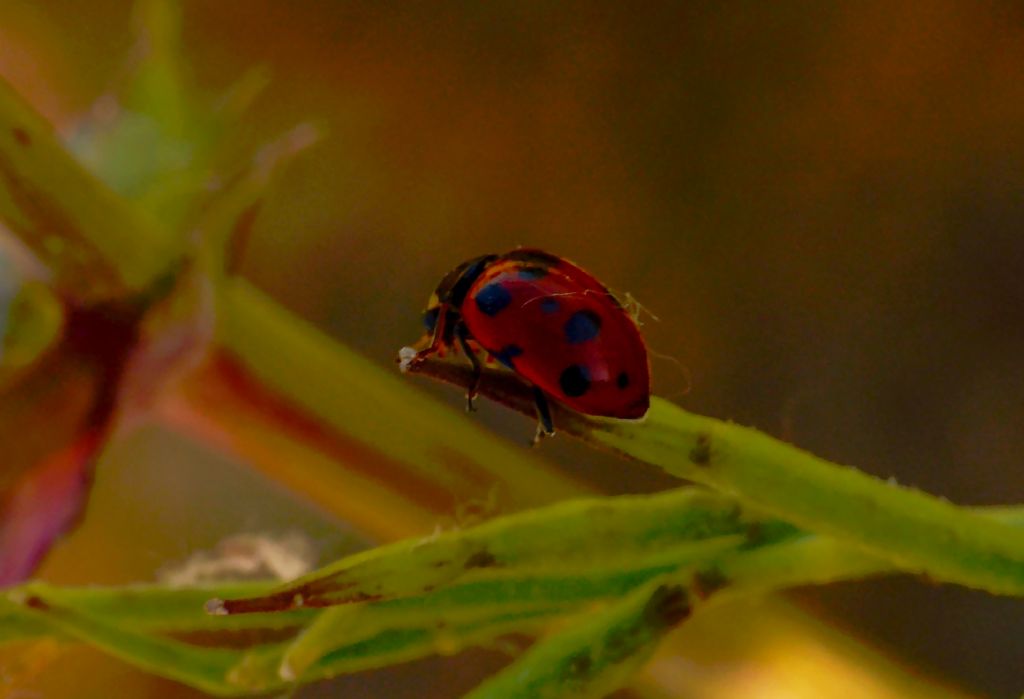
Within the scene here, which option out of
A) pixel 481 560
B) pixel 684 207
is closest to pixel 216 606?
pixel 481 560

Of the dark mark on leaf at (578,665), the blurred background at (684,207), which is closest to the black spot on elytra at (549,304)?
the dark mark on leaf at (578,665)

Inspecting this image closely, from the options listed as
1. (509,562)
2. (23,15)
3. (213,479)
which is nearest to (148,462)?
(213,479)

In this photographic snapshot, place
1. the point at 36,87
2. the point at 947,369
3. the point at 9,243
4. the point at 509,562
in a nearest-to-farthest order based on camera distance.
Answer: the point at 509,562
the point at 9,243
the point at 947,369
the point at 36,87

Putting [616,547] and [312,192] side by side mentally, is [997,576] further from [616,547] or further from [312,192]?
[312,192]

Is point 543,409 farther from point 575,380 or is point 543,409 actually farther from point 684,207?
point 684,207

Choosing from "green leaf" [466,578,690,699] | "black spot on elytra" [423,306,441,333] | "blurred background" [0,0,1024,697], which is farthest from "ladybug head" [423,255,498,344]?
"blurred background" [0,0,1024,697]

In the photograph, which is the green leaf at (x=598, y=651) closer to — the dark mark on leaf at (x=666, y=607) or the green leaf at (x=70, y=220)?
the dark mark on leaf at (x=666, y=607)
